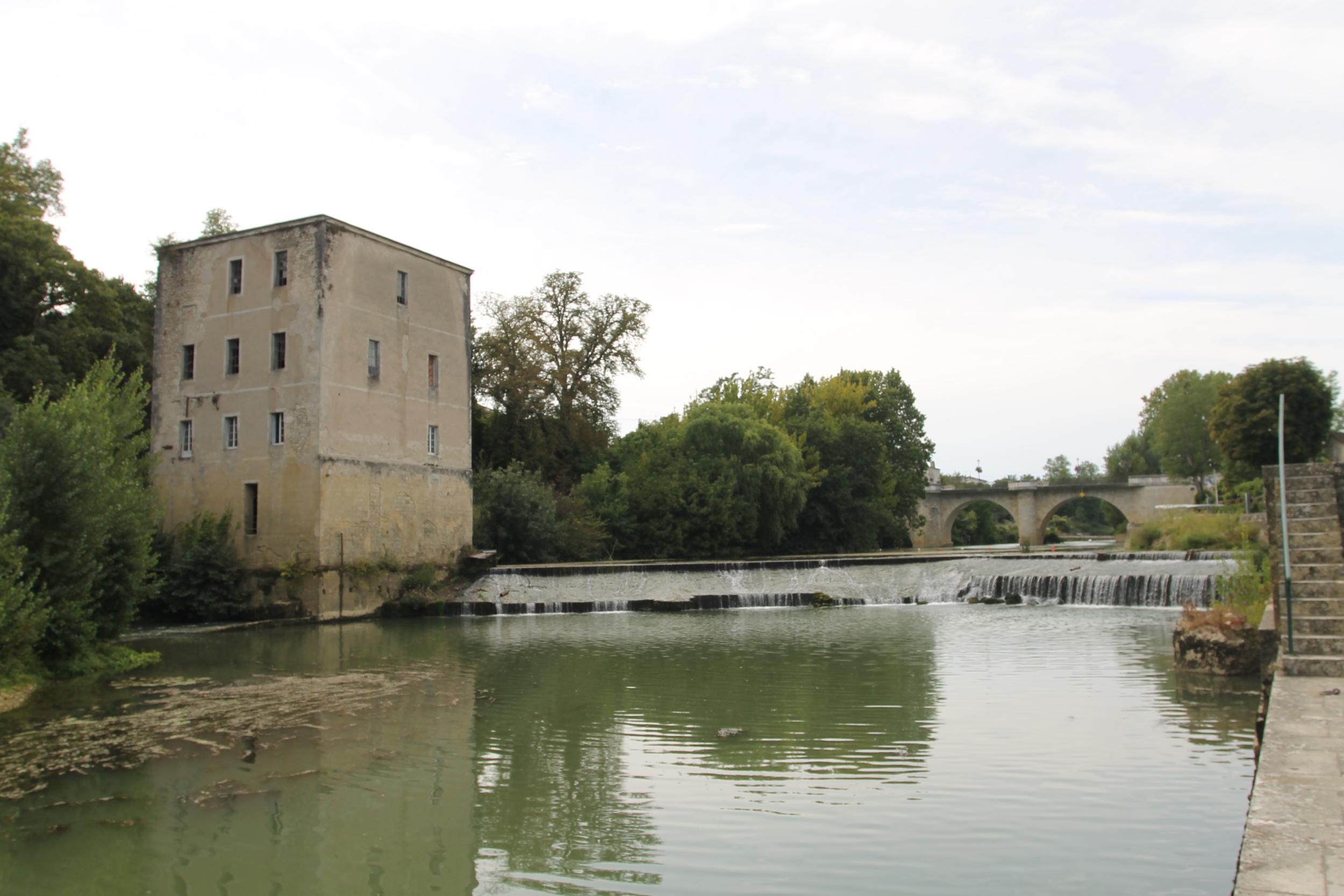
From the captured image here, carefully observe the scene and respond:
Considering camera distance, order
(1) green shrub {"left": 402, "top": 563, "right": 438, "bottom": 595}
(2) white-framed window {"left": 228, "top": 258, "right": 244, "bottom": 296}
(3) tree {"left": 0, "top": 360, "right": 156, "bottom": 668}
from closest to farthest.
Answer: (3) tree {"left": 0, "top": 360, "right": 156, "bottom": 668} < (1) green shrub {"left": 402, "top": 563, "right": 438, "bottom": 595} < (2) white-framed window {"left": 228, "top": 258, "right": 244, "bottom": 296}

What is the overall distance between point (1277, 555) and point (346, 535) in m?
22.9

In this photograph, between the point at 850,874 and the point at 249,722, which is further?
the point at 249,722

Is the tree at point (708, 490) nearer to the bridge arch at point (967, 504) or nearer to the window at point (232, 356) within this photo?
the window at point (232, 356)

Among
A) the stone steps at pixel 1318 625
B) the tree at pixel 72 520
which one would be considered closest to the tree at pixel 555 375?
the tree at pixel 72 520

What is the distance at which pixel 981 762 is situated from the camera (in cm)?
862

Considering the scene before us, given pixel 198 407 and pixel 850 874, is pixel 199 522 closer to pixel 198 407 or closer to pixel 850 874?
pixel 198 407

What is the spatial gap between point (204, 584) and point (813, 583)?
16435mm

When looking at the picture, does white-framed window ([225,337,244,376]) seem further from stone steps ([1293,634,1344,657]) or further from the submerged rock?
stone steps ([1293,634,1344,657])

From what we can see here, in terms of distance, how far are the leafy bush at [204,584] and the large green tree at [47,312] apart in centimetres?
642

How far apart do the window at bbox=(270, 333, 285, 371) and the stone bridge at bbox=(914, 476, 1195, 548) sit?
124ft

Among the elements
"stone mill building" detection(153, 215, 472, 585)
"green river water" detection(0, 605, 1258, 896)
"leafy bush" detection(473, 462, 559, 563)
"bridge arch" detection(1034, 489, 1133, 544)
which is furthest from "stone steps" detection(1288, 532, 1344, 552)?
"bridge arch" detection(1034, 489, 1133, 544)

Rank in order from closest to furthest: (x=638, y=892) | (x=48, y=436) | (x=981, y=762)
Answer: (x=638, y=892), (x=981, y=762), (x=48, y=436)

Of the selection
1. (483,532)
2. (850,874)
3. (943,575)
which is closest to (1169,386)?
(943,575)

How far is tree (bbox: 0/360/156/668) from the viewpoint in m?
14.8
